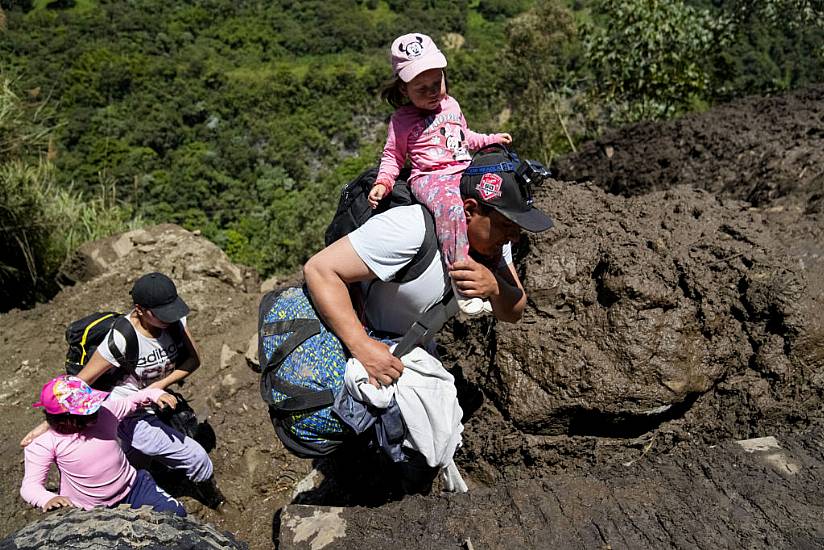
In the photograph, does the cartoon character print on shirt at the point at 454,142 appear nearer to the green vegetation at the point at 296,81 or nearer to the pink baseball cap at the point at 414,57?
the pink baseball cap at the point at 414,57

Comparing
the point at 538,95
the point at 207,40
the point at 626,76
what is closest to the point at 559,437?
the point at 626,76

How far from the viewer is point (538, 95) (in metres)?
13.7

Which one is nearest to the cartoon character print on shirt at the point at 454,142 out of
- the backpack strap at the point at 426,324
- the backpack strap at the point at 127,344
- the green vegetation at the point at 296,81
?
the backpack strap at the point at 426,324

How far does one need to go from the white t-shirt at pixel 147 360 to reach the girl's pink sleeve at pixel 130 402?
0.26ft

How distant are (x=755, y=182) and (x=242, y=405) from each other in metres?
4.16

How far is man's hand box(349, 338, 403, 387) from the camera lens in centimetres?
207

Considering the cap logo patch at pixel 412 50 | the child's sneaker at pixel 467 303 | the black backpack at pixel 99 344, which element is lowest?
the black backpack at pixel 99 344

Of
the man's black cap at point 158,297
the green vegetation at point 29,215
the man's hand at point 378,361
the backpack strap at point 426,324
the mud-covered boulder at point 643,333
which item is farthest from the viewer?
the green vegetation at point 29,215

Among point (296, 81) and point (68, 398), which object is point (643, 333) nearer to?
point (68, 398)

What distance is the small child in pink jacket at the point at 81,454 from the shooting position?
108 inches

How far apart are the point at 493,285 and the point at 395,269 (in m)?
0.36

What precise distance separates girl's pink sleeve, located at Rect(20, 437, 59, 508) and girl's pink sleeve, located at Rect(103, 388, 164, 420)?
0.31 metres

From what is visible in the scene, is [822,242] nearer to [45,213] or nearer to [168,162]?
[45,213]

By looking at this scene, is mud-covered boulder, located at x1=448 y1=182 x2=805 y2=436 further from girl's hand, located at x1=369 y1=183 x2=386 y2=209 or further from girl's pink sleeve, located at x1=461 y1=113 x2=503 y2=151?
girl's hand, located at x1=369 y1=183 x2=386 y2=209
